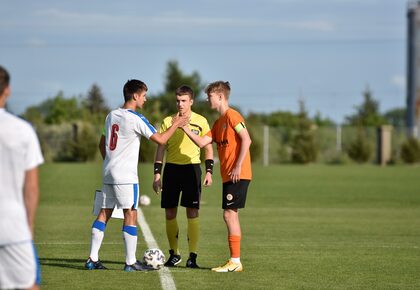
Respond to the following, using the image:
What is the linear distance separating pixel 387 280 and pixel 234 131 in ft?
7.53

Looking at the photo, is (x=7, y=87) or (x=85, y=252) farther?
(x=85, y=252)

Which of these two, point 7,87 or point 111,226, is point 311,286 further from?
point 111,226

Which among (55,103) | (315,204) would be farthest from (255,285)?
(55,103)

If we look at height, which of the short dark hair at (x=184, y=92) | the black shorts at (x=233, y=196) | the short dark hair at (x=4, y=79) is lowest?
the black shorts at (x=233, y=196)

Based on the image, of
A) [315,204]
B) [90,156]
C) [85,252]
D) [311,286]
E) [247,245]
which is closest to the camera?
[311,286]

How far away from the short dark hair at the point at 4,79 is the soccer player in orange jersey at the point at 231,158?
4833mm

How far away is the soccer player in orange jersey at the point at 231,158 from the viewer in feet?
35.4

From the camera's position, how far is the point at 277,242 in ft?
47.0

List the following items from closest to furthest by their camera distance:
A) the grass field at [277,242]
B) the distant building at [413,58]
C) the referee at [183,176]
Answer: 1. the grass field at [277,242]
2. the referee at [183,176]
3. the distant building at [413,58]

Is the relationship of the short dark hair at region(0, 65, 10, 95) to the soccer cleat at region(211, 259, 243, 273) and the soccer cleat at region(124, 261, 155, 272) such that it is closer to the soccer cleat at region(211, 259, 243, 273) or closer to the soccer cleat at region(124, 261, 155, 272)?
the soccer cleat at region(124, 261, 155, 272)

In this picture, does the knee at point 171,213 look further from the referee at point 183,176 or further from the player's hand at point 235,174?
the player's hand at point 235,174

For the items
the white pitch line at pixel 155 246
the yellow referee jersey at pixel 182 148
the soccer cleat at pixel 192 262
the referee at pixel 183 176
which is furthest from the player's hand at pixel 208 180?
the white pitch line at pixel 155 246

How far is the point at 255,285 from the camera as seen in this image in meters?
9.72

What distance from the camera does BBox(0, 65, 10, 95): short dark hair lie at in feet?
19.4
